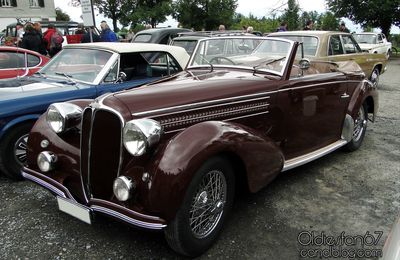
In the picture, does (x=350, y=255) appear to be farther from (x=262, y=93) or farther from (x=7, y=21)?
(x=7, y=21)

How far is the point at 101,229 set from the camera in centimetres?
329

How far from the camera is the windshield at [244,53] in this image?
158 inches

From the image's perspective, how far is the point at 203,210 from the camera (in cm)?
289

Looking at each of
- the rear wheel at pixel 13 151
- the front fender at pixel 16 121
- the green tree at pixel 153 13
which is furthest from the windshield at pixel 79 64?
the green tree at pixel 153 13

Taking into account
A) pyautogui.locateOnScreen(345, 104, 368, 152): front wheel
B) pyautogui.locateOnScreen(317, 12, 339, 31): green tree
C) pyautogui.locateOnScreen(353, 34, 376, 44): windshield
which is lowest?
pyautogui.locateOnScreen(345, 104, 368, 152): front wheel

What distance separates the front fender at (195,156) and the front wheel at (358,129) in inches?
95.5

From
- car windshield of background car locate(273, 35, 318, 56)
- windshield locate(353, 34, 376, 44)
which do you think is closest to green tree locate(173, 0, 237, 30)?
windshield locate(353, 34, 376, 44)

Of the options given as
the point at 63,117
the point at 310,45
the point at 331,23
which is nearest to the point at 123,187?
the point at 63,117

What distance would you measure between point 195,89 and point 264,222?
4.40 feet

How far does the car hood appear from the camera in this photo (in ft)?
9.68

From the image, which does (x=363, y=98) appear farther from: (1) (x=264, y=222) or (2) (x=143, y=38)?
(2) (x=143, y=38)

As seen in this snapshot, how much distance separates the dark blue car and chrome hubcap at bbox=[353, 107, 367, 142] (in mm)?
2736

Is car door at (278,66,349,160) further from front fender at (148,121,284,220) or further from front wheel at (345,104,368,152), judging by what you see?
front fender at (148,121,284,220)

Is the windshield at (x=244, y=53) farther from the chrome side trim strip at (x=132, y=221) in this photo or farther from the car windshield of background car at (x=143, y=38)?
the car windshield of background car at (x=143, y=38)
